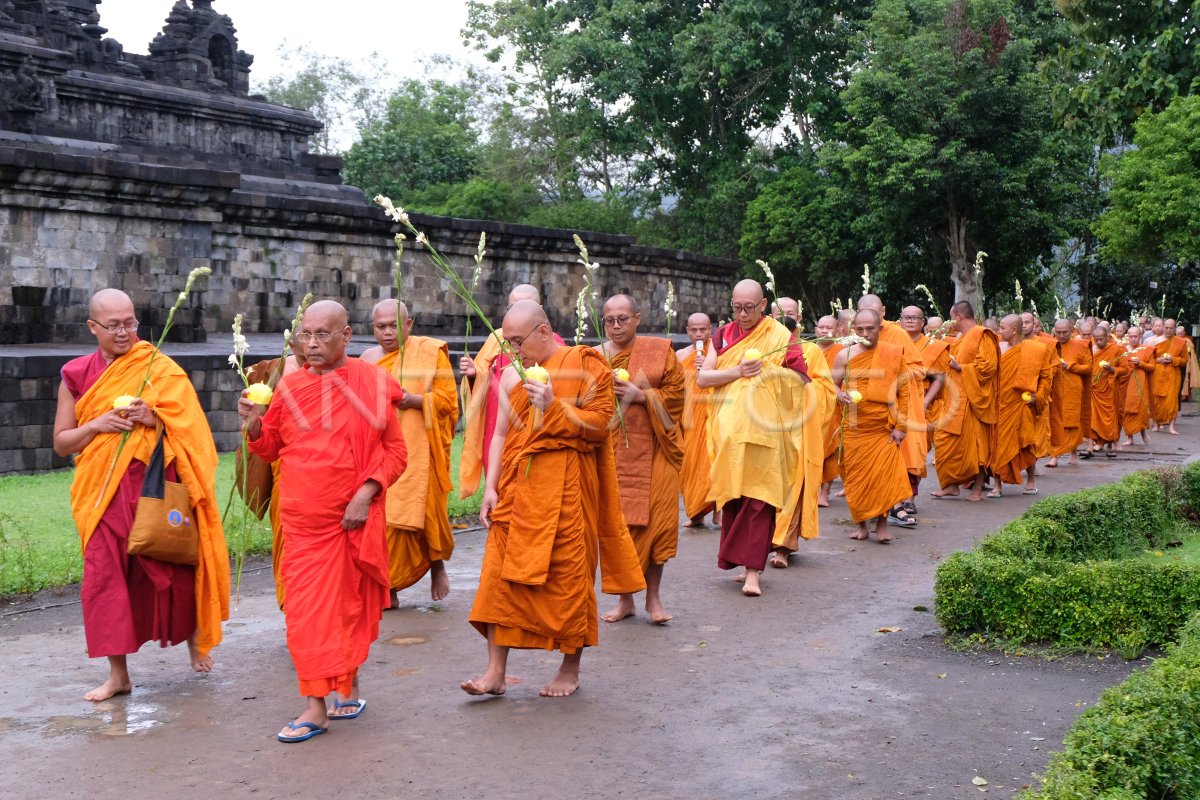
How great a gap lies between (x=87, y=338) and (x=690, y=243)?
22.5 metres

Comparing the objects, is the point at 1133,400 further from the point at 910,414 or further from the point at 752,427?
the point at 752,427

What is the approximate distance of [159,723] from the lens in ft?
16.8

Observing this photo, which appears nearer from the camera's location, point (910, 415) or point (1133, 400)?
point (910, 415)

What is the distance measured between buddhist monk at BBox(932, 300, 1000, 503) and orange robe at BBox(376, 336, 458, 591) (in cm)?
602

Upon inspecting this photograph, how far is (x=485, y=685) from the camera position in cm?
539

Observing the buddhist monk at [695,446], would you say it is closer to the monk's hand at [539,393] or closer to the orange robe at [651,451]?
the orange robe at [651,451]

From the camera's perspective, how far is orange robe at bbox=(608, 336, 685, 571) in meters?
6.98

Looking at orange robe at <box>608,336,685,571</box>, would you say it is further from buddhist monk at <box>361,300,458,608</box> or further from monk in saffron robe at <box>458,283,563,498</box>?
buddhist monk at <box>361,300,458,608</box>

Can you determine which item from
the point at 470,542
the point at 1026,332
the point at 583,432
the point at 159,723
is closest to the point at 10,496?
the point at 470,542

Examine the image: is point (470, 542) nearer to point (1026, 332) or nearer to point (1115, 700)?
point (1115, 700)

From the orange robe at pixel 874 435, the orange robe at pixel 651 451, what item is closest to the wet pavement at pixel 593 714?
the orange robe at pixel 651 451

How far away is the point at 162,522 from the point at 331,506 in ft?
Result: 2.89

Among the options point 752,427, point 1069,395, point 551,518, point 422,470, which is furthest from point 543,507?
point 1069,395

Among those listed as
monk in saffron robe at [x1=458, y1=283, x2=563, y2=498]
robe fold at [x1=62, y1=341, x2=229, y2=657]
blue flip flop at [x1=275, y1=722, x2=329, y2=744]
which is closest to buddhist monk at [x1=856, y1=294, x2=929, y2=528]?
monk in saffron robe at [x1=458, y1=283, x2=563, y2=498]
